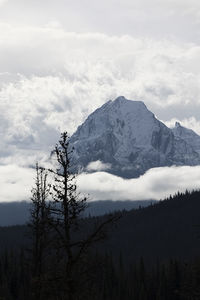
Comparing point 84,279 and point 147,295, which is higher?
point 84,279

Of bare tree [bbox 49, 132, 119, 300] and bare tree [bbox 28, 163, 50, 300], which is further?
bare tree [bbox 28, 163, 50, 300]

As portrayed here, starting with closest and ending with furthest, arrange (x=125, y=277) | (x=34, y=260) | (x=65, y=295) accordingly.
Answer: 1. (x=65, y=295)
2. (x=34, y=260)
3. (x=125, y=277)

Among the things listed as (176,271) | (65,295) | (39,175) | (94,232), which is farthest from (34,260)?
(176,271)

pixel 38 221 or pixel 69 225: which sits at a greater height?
pixel 38 221

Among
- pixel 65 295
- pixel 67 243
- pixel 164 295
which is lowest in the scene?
pixel 164 295

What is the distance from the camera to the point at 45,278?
993 inches

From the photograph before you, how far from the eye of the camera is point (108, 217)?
25.1 meters

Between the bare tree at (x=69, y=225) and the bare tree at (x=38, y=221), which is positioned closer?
the bare tree at (x=69, y=225)

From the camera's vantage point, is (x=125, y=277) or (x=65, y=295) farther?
(x=125, y=277)

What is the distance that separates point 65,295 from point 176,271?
11456cm

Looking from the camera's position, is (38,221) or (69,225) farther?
(38,221)

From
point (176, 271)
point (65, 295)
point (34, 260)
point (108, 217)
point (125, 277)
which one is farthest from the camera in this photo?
point (125, 277)

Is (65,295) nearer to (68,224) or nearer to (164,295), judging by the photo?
(68,224)

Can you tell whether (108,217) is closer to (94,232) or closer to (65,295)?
(94,232)
